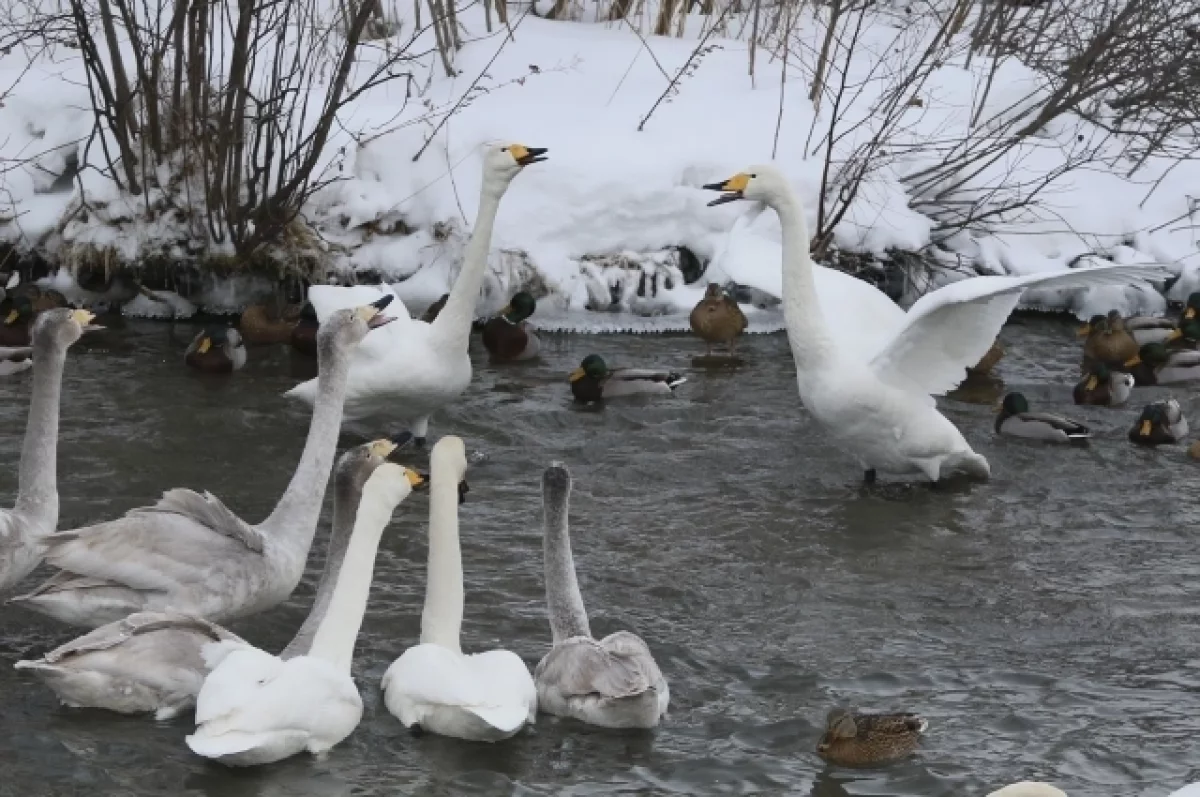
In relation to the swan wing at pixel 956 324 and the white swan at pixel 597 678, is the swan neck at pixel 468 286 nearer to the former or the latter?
the swan wing at pixel 956 324

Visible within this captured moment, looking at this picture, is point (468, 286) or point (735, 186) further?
point (468, 286)

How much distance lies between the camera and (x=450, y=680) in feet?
19.2

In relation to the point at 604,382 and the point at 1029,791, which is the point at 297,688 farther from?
the point at 604,382

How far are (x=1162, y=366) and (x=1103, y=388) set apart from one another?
1123 millimetres

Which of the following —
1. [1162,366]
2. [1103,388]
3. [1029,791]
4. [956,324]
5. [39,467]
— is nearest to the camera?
[1029,791]

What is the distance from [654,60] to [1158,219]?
407 centimetres

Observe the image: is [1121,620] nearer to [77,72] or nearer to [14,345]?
[14,345]

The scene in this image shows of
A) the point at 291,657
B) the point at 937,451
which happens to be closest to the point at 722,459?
the point at 937,451

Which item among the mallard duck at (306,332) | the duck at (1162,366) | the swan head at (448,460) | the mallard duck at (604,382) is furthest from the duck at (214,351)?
the duck at (1162,366)

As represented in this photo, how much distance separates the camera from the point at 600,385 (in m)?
11.0

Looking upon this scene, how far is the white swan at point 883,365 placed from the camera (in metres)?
9.22

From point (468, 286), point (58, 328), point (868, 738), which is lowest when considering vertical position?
point (868, 738)

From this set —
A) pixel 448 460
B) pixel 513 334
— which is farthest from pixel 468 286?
pixel 448 460

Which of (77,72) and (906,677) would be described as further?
(77,72)
